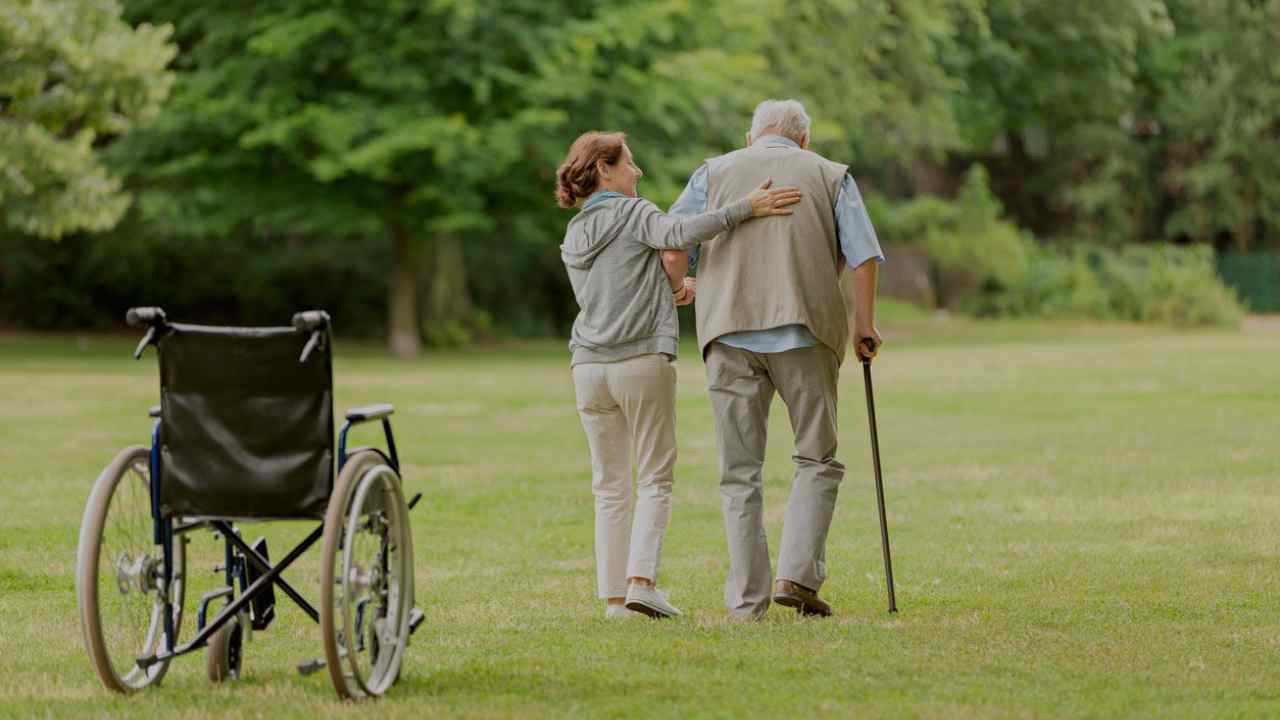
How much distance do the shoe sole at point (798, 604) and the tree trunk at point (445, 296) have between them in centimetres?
3004

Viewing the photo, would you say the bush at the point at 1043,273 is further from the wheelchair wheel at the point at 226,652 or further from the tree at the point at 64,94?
the wheelchair wheel at the point at 226,652

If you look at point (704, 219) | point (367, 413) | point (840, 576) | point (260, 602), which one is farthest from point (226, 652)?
point (840, 576)

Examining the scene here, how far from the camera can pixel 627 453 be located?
862 centimetres

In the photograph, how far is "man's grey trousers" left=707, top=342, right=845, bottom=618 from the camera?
841 cm

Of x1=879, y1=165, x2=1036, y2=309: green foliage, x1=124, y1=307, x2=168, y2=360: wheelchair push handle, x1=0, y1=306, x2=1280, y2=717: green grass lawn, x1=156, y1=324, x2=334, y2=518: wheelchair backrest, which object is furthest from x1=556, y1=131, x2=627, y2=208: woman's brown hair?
x1=879, y1=165, x2=1036, y2=309: green foliage

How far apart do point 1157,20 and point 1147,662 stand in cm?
3987

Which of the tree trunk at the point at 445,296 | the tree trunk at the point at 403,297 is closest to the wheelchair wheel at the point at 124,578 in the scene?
the tree trunk at the point at 403,297

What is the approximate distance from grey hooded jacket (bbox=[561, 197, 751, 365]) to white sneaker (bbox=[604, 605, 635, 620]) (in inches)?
39.7

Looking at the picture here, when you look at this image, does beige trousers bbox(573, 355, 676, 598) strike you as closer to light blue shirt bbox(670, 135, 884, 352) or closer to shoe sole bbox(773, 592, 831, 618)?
light blue shirt bbox(670, 135, 884, 352)

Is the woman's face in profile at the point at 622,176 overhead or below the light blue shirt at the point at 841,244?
overhead

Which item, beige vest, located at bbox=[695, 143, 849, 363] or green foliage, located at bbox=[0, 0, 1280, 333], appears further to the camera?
green foliage, located at bbox=[0, 0, 1280, 333]

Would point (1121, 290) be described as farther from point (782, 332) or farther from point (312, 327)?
point (312, 327)

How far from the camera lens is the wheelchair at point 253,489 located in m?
6.47

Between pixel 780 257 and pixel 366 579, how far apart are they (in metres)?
2.63
